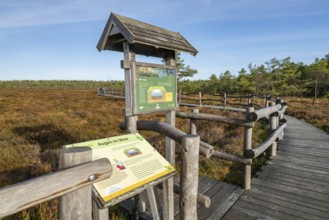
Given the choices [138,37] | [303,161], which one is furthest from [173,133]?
[303,161]

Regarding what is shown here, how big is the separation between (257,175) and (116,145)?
12.3 ft

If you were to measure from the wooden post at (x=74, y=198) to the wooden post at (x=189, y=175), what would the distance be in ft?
3.91

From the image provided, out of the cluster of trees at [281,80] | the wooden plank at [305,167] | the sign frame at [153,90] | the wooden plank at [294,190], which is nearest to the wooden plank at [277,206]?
the wooden plank at [294,190]

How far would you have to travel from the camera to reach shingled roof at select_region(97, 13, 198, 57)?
3449 mm

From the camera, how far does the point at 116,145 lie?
2.36 m

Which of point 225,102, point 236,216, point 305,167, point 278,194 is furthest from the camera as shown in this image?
point 225,102

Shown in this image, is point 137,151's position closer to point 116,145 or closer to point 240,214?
point 116,145

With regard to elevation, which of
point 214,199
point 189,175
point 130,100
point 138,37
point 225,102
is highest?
point 138,37

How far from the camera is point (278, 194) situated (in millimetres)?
4023

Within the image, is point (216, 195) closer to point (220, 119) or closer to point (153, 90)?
point (220, 119)

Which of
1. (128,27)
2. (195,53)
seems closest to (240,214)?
(195,53)

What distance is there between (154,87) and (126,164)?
186 cm

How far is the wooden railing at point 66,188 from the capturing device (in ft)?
3.82

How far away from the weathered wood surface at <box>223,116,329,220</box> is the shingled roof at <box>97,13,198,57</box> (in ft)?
9.90
